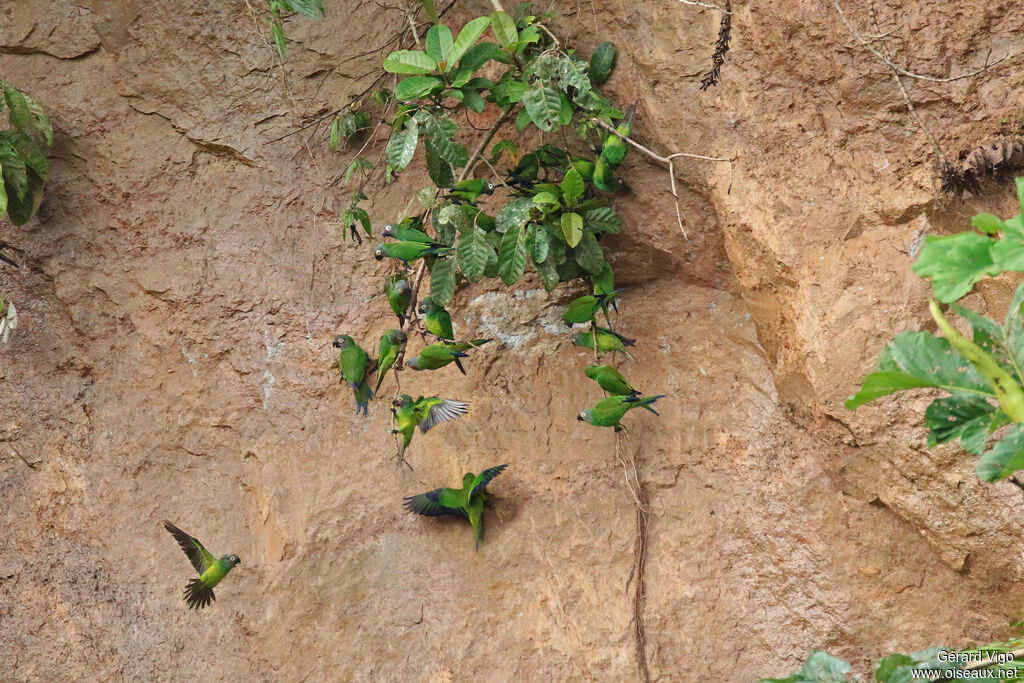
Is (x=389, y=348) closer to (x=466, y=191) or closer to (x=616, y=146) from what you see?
(x=466, y=191)

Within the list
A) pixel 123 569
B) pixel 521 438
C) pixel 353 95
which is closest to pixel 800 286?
pixel 521 438

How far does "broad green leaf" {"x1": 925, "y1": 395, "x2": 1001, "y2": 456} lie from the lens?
1.49 meters

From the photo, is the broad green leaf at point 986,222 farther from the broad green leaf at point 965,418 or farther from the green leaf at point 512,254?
the green leaf at point 512,254

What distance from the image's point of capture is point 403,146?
256 centimetres

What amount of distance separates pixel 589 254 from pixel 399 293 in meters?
0.57

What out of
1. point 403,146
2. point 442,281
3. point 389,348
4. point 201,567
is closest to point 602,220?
point 442,281

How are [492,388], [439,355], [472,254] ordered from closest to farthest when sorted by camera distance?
[472,254] < [439,355] < [492,388]

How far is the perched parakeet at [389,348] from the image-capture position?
266 centimetres

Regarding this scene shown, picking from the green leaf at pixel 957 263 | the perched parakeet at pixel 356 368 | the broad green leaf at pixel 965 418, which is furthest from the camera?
the perched parakeet at pixel 356 368

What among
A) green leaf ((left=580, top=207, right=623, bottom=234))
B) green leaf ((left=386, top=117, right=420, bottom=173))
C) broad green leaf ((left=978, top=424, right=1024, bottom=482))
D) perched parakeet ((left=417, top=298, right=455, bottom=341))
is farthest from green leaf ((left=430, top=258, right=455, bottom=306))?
broad green leaf ((left=978, top=424, right=1024, bottom=482))

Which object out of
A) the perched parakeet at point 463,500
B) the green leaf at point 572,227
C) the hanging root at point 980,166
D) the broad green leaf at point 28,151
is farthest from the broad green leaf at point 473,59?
the broad green leaf at point 28,151

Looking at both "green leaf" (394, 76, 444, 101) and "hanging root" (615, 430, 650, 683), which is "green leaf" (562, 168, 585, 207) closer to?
"green leaf" (394, 76, 444, 101)

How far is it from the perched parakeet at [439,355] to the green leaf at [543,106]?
25.8 inches

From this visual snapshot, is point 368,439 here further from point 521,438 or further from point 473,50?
point 473,50
